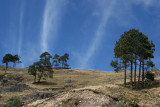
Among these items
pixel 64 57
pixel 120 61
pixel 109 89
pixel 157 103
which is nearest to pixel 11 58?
pixel 64 57

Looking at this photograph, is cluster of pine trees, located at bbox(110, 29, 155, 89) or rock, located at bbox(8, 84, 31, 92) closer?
cluster of pine trees, located at bbox(110, 29, 155, 89)

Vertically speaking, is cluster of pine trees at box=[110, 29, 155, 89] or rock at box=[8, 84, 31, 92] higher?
cluster of pine trees at box=[110, 29, 155, 89]

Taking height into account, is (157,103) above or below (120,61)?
below

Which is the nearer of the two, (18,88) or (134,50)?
(134,50)

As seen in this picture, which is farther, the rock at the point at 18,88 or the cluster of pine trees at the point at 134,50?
the rock at the point at 18,88

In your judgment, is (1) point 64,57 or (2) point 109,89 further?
(1) point 64,57

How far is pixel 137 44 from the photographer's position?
1223 inches

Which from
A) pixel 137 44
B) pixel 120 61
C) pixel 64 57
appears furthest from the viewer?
pixel 64 57

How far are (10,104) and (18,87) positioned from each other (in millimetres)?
23271

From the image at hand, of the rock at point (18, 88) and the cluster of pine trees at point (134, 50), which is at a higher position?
the cluster of pine trees at point (134, 50)

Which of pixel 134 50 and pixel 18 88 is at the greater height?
pixel 134 50

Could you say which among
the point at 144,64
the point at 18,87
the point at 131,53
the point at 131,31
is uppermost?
the point at 131,31

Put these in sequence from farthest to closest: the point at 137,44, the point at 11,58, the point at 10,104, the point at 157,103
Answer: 1. the point at 11,58
2. the point at 137,44
3. the point at 10,104
4. the point at 157,103

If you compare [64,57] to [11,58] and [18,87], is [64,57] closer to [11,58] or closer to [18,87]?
[11,58]
